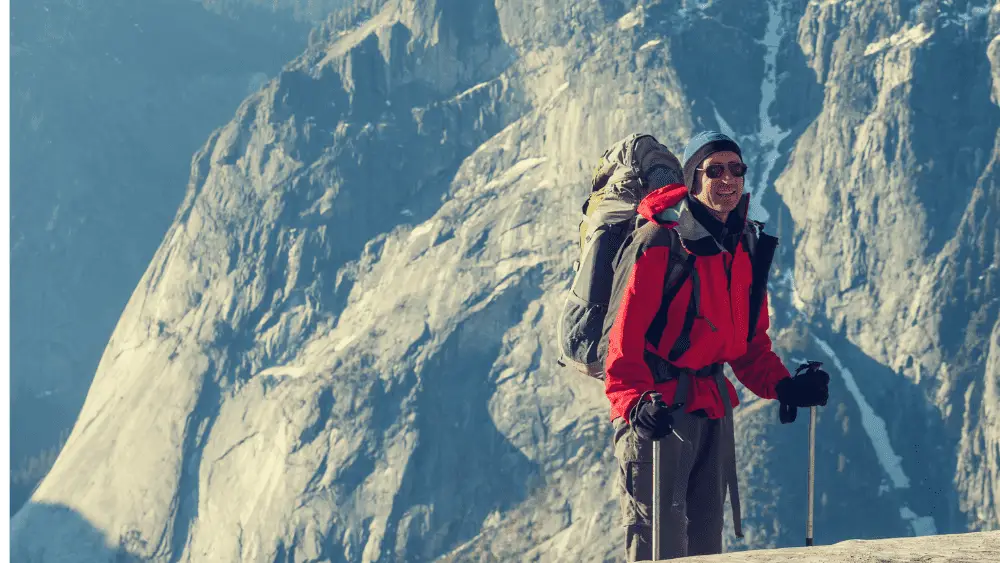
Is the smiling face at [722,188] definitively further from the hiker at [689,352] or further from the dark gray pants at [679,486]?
the dark gray pants at [679,486]

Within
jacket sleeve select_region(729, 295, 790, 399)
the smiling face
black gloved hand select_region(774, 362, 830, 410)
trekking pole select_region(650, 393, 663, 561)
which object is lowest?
trekking pole select_region(650, 393, 663, 561)

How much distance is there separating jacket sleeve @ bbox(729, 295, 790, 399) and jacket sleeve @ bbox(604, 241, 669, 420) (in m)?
1.66

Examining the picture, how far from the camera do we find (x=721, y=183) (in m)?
15.6

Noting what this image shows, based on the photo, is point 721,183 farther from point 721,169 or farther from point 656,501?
point 656,501

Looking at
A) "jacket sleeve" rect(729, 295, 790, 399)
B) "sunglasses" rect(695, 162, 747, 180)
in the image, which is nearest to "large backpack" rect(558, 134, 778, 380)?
"jacket sleeve" rect(729, 295, 790, 399)

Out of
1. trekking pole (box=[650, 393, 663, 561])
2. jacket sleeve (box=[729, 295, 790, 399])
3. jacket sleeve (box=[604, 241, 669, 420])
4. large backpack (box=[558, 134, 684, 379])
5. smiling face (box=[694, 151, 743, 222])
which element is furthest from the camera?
large backpack (box=[558, 134, 684, 379])

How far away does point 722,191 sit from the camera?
51.0 feet

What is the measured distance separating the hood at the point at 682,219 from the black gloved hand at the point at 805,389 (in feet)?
6.05

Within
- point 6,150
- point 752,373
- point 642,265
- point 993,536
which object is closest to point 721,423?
point 752,373

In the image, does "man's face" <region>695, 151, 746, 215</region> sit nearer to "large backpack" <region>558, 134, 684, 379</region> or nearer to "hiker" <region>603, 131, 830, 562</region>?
"hiker" <region>603, 131, 830, 562</region>

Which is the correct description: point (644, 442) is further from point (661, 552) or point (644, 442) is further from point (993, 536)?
point (993, 536)

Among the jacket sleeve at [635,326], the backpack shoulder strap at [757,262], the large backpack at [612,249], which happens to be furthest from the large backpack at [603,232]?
the backpack shoulder strap at [757,262]

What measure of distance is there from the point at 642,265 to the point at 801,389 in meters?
2.38

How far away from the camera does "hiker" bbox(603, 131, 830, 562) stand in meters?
14.9
